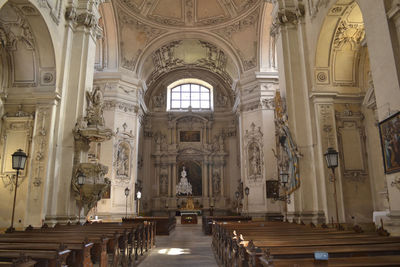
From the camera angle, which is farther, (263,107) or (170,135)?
(170,135)

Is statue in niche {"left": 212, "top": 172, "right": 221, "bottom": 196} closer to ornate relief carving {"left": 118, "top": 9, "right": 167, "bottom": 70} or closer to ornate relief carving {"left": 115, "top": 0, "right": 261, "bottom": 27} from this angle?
ornate relief carving {"left": 118, "top": 9, "right": 167, "bottom": 70}

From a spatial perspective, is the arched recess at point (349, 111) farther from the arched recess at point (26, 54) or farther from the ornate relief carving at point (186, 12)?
the ornate relief carving at point (186, 12)

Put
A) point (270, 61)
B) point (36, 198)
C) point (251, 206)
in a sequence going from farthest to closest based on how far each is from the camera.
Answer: point (270, 61), point (251, 206), point (36, 198)

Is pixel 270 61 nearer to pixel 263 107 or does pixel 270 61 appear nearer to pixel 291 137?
pixel 263 107

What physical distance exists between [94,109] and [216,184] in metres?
16.5

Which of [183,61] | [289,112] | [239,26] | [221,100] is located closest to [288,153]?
[289,112]

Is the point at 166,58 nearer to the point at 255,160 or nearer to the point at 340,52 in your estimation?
the point at 255,160

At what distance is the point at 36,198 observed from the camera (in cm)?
927

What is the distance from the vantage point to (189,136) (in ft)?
88.5

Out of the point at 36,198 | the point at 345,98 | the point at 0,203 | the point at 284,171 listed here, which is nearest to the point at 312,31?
the point at 345,98

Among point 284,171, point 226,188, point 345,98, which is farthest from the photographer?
point 226,188

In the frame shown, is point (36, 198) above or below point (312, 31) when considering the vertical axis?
below

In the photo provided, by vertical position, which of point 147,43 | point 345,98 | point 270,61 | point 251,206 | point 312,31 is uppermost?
point 147,43

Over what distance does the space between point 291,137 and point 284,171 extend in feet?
4.55
